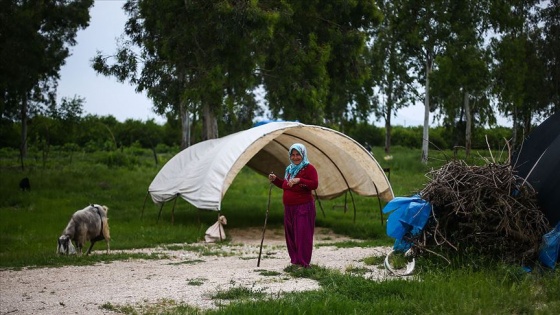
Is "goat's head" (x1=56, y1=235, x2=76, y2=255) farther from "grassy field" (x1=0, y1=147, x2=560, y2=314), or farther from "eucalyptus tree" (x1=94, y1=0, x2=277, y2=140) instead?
"eucalyptus tree" (x1=94, y1=0, x2=277, y2=140)

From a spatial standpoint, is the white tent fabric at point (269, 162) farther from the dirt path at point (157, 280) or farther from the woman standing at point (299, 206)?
the woman standing at point (299, 206)

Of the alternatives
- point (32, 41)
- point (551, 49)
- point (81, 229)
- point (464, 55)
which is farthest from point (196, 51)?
point (551, 49)

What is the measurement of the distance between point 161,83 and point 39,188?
17.4ft

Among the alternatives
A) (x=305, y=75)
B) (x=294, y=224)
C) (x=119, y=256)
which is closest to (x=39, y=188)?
(x=305, y=75)

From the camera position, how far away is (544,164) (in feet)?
36.4

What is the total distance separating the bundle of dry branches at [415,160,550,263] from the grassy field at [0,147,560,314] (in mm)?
390

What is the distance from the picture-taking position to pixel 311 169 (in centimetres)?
1117

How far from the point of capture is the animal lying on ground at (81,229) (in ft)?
43.3

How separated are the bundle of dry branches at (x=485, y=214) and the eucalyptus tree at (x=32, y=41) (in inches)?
725

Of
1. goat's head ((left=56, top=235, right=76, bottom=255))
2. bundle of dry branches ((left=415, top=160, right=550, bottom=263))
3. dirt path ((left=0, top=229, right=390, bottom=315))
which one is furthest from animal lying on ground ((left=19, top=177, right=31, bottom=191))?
bundle of dry branches ((left=415, top=160, right=550, bottom=263))

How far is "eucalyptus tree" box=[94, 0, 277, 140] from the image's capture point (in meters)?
21.6

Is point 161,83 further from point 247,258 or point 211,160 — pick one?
point 247,258

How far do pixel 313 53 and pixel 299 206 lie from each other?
45.0ft

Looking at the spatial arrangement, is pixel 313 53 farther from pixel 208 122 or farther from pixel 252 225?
pixel 252 225
